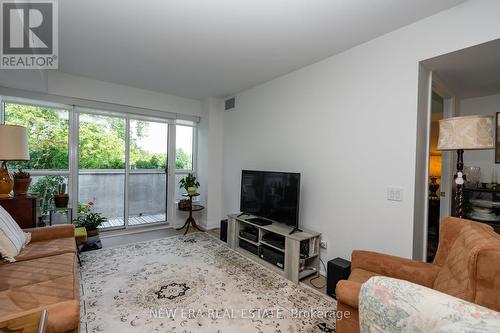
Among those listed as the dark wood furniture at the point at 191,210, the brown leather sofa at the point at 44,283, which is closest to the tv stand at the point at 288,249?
the dark wood furniture at the point at 191,210

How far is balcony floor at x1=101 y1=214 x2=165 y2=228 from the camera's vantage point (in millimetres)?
4090

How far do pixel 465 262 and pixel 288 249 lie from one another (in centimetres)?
168

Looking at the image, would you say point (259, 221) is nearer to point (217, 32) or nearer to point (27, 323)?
point (217, 32)

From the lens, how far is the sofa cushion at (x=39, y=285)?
53.6 inches

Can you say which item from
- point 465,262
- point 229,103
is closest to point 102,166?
point 229,103

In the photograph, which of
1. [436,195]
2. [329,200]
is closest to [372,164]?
[329,200]

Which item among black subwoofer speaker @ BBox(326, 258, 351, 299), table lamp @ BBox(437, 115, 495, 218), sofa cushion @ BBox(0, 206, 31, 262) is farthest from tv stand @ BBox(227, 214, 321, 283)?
sofa cushion @ BBox(0, 206, 31, 262)

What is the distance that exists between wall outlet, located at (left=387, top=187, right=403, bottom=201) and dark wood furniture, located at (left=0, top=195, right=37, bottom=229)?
3.68m

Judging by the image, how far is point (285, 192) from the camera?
114 inches

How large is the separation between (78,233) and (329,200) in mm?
3119

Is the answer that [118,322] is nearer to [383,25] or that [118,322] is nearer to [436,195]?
[383,25]

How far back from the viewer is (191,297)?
2199mm

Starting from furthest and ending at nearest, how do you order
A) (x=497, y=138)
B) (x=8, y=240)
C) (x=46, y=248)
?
(x=497, y=138)
(x=46, y=248)
(x=8, y=240)

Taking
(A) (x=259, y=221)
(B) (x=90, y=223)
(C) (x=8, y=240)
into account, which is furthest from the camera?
(B) (x=90, y=223)
